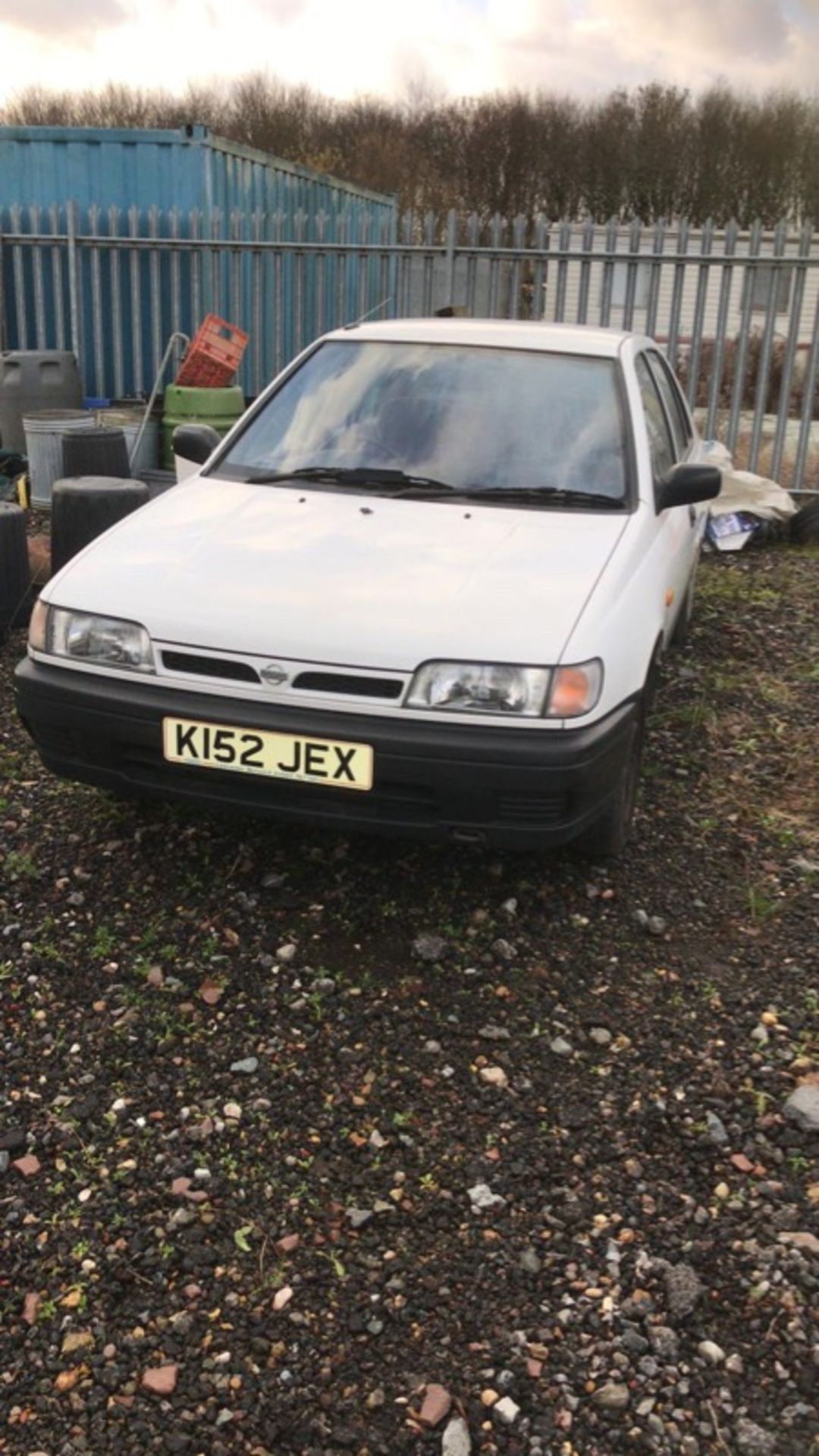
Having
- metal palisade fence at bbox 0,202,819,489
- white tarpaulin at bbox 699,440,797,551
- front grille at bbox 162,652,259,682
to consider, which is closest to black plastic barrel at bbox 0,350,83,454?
metal palisade fence at bbox 0,202,819,489

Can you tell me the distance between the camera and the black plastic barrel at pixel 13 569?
18.1ft

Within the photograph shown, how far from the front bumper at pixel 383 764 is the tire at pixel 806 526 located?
17.6ft

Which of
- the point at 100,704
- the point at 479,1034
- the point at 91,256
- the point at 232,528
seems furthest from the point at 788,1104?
the point at 91,256

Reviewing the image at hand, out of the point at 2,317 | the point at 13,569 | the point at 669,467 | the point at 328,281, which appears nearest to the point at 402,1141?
the point at 669,467

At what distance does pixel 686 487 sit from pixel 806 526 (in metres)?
4.58

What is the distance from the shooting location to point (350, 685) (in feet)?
9.93

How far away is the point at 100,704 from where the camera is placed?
3189 mm

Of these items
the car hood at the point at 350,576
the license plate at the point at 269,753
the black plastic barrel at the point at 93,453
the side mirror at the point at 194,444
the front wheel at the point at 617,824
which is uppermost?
the side mirror at the point at 194,444

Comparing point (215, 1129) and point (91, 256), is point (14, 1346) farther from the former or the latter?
point (91, 256)

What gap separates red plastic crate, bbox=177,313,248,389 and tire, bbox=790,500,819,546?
13.8 ft

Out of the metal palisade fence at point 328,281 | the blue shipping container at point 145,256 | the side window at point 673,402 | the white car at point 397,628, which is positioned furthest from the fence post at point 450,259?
the white car at point 397,628

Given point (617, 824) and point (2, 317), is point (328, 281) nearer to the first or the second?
point (2, 317)

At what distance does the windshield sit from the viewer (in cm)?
391

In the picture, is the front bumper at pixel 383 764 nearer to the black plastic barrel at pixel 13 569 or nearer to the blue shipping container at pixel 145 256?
the black plastic barrel at pixel 13 569
